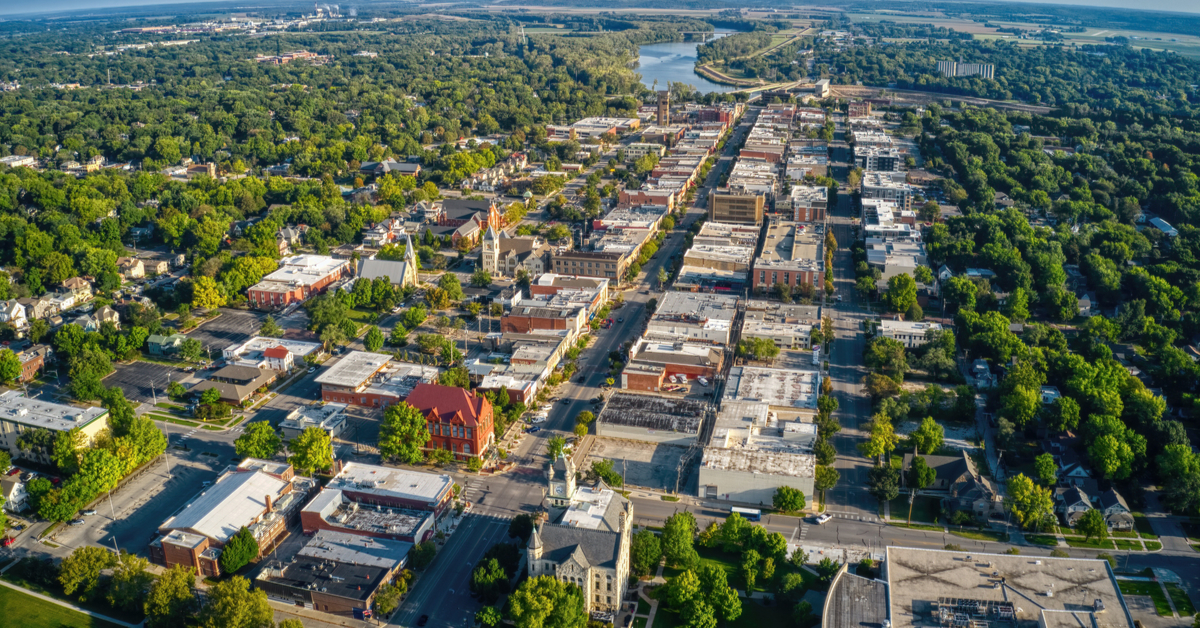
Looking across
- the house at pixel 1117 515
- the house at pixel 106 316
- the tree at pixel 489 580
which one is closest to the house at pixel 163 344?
the house at pixel 106 316

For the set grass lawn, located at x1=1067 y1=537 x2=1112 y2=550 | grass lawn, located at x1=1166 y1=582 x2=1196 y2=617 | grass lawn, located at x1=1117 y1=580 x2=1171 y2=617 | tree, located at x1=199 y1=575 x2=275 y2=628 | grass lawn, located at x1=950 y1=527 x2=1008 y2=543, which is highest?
tree, located at x1=199 y1=575 x2=275 y2=628

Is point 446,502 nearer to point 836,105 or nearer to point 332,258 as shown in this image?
point 332,258

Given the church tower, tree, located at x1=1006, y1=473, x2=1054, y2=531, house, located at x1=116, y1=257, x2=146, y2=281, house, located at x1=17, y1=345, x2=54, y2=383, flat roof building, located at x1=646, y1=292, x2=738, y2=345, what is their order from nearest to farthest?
tree, located at x1=1006, y1=473, x2=1054, y2=531 < house, located at x1=17, y1=345, x2=54, y2=383 < flat roof building, located at x1=646, y1=292, x2=738, y2=345 < house, located at x1=116, y1=257, x2=146, y2=281 < the church tower

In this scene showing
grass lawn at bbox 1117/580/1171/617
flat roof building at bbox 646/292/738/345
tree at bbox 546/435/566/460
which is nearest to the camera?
grass lawn at bbox 1117/580/1171/617

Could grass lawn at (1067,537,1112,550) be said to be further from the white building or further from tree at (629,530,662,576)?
the white building

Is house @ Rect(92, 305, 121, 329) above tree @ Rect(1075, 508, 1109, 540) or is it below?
above

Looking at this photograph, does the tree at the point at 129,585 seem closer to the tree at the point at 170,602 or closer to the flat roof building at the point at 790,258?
the tree at the point at 170,602

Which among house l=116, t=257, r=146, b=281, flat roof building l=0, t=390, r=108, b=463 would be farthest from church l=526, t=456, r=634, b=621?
house l=116, t=257, r=146, b=281
